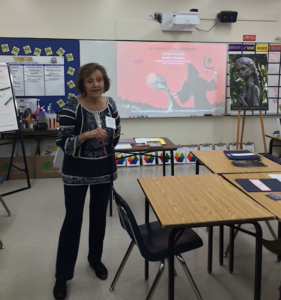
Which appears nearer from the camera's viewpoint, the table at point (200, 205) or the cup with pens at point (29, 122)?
the table at point (200, 205)

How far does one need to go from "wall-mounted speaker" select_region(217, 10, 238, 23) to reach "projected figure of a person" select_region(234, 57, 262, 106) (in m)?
0.62

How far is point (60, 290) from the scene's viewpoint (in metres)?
2.23

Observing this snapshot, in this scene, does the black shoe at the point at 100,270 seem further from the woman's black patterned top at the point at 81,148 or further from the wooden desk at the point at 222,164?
the wooden desk at the point at 222,164

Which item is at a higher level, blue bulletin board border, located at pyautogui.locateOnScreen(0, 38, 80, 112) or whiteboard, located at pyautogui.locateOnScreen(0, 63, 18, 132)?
blue bulletin board border, located at pyautogui.locateOnScreen(0, 38, 80, 112)

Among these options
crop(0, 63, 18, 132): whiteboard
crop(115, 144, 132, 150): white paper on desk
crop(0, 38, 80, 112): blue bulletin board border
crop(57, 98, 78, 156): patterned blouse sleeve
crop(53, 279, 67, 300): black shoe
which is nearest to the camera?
crop(57, 98, 78, 156): patterned blouse sleeve

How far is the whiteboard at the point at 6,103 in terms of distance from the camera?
4184mm

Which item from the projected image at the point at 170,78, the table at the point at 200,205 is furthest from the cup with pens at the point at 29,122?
the table at the point at 200,205

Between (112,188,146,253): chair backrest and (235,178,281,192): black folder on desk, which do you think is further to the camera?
(235,178,281,192): black folder on desk

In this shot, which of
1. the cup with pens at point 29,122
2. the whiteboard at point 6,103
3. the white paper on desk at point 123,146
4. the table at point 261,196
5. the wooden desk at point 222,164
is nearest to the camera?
the table at point 261,196

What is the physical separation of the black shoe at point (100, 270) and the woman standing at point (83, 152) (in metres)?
0.24

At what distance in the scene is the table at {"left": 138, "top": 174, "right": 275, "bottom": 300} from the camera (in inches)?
66.2

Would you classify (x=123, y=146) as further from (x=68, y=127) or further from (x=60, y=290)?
(x=60, y=290)

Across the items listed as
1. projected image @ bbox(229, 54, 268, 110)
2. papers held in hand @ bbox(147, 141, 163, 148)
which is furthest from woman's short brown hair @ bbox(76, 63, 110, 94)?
projected image @ bbox(229, 54, 268, 110)

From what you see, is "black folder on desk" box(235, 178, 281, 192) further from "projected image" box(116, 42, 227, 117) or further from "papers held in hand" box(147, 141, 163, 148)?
"projected image" box(116, 42, 227, 117)
